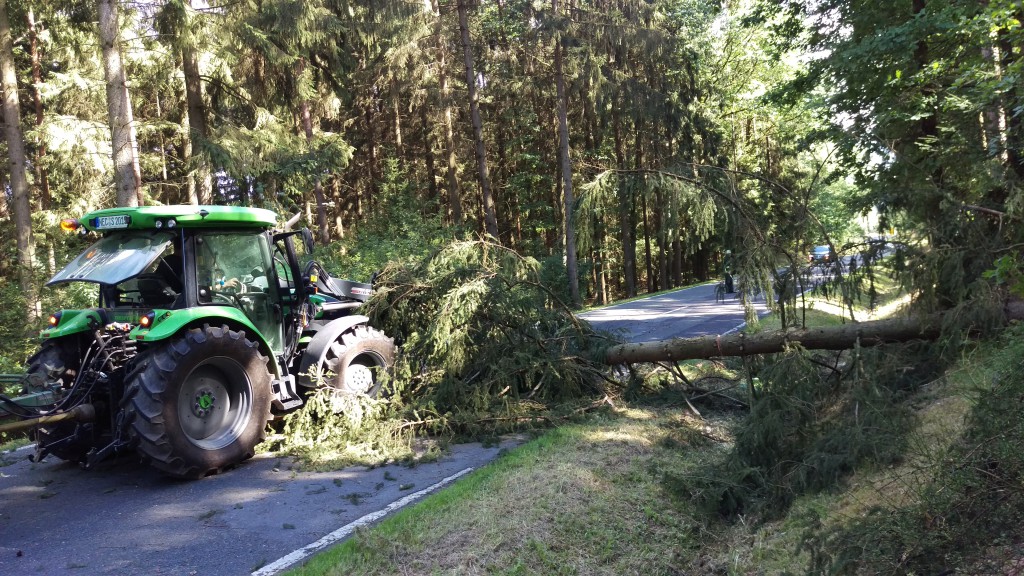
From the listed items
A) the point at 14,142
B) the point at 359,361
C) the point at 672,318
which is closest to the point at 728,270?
the point at 359,361

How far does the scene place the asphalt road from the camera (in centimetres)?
437

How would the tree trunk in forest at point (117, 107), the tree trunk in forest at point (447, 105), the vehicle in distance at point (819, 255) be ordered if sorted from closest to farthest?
the vehicle in distance at point (819, 255)
the tree trunk in forest at point (117, 107)
the tree trunk in forest at point (447, 105)

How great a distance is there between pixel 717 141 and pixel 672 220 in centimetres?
2271

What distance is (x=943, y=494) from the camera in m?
3.31

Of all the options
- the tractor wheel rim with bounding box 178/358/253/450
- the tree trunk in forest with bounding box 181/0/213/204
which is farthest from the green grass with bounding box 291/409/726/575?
the tree trunk in forest with bounding box 181/0/213/204

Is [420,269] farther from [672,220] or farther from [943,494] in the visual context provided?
[943,494]

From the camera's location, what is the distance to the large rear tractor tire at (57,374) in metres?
5.74

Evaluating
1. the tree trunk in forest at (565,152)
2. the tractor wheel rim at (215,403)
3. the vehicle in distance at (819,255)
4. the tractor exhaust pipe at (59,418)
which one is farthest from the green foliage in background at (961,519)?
the tree trunk in forest at (565,152)

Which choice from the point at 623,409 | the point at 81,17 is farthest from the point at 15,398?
the point at 81,17

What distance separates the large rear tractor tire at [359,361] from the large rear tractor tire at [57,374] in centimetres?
237

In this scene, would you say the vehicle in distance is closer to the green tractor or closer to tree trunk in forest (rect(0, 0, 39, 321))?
the green tractor

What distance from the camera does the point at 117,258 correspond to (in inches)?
238

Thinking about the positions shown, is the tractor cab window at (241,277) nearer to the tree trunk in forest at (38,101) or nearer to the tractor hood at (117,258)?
the tractor hood at (117,258)

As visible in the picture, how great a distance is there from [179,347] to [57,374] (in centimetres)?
110
